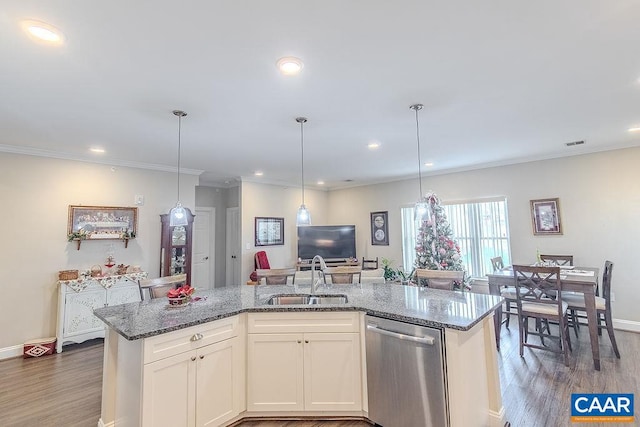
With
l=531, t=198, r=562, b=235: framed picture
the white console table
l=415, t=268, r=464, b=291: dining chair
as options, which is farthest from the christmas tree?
the white console table

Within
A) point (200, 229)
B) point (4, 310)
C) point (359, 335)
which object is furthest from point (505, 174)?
point (4, 310)

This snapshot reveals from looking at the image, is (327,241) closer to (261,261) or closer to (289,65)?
(261,261)

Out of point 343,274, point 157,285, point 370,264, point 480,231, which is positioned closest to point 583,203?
point 480,231

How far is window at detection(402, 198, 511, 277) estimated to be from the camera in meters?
5.74

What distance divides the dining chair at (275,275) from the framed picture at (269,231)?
292 cm

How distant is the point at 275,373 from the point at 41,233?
4.12 m

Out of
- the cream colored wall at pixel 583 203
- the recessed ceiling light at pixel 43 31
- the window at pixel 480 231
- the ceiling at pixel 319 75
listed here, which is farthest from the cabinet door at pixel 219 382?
the cream colored wall at pixel 583 203

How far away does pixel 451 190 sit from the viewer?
6367 millimetres

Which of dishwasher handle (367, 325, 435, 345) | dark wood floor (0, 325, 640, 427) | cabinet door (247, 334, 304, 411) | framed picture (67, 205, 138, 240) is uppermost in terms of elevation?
framed picture (67, 205, 138, 240)

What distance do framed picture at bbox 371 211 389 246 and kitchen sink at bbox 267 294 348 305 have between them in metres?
4.63

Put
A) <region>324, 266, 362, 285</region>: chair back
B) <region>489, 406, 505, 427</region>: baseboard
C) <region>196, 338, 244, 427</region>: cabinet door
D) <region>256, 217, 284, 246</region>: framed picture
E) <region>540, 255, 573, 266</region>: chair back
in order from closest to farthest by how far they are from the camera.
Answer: <region>196, 338, 244, 427</region>: cabinet door < <region>489, 406, 505, 427</region>: baseboard < <region>324, 266, 362, 285</region>: chair back < <region>540, 255, 573, 266</region>: chair back < <region>256, 217, 284, 246</region>: framed picture

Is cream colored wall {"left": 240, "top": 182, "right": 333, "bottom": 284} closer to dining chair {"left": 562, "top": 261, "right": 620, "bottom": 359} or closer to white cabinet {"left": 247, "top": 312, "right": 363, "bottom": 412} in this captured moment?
white cabinet {"left": 247, "top": 312, "right": 363, "bottom": 412}

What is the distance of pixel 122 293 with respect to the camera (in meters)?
4.64

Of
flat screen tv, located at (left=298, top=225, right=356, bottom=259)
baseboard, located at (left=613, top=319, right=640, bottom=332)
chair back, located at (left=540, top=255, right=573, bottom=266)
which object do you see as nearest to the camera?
baseboard, located at (left=613, top=319, right=640, bottom=332)
